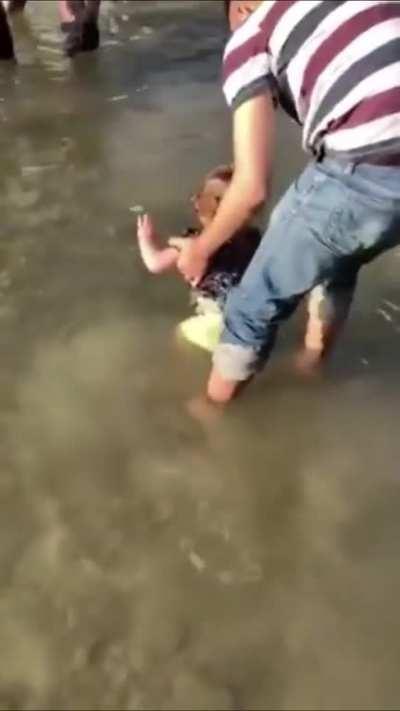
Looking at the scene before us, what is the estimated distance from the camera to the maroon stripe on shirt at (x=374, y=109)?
5.08 ft

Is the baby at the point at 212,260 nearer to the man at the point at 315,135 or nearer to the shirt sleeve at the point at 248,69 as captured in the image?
the man at the point at 315,135

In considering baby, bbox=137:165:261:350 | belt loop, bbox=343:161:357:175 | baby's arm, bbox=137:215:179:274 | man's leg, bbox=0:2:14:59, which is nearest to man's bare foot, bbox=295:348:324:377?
baby, bbox=137:165:261:350

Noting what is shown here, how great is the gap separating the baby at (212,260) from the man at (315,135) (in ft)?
0.42

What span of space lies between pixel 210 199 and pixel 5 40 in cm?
140

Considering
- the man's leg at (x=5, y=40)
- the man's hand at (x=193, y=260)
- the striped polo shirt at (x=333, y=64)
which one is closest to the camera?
the striped polo shirt at (x=333, y=64)

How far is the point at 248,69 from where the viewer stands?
1586 millimetres

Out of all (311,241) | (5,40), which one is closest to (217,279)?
(311,241)

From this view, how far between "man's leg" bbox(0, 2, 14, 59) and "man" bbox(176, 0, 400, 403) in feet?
5.05

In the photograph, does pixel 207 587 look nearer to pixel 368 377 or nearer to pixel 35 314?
pixel 368 377

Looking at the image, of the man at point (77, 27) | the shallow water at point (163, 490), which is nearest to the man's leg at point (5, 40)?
the man at point (77, 27)

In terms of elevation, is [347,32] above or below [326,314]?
above

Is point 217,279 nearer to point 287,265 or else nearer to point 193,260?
point 193,260

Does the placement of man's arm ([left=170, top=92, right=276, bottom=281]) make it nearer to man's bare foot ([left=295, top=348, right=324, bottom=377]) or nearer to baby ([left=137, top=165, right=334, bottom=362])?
baby ([left=137, top=165, right=334, bottom=362])

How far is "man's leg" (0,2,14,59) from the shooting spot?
311cm
